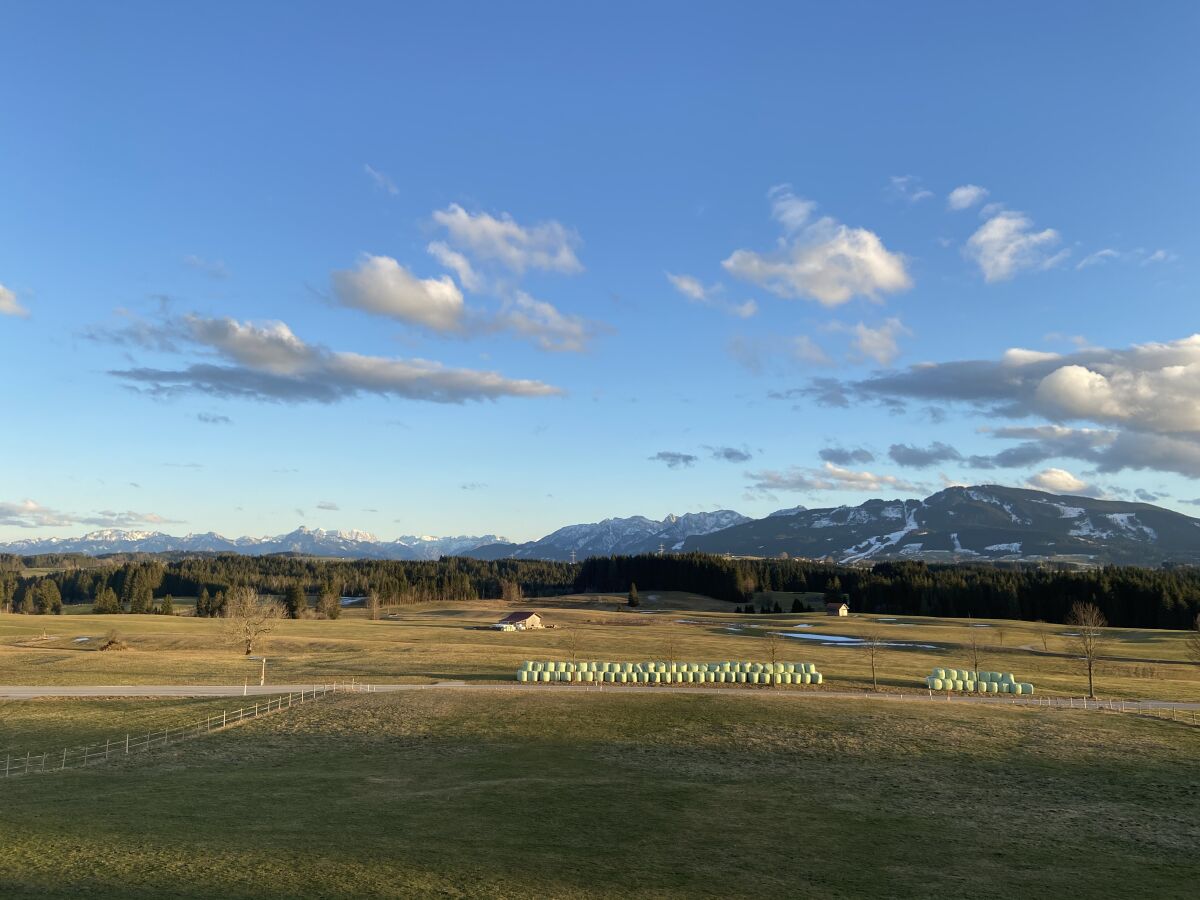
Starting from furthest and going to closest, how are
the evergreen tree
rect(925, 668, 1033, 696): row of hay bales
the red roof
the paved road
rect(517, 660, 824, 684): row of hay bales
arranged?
the evergreen tree
the red roof
rect(517, 660, 824, 684): row of hay bales
rect(925, 668, 1033, 696): row of hay bales
the paved road

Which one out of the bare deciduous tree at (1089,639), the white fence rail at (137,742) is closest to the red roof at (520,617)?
the white fence rail at (137,742)

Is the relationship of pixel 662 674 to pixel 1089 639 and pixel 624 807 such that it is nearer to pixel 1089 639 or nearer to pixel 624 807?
pixel 624 807

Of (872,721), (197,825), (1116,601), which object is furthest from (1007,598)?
(197,825)

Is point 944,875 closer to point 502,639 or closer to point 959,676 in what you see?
point 959,676

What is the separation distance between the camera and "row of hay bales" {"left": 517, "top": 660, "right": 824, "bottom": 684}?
76688mm

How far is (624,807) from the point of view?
119 ft

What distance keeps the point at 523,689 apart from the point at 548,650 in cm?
3769

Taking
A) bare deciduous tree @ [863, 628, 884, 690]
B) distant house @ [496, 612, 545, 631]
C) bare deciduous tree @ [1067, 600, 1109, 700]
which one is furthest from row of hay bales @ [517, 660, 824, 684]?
distant house @ [496, 612, 545, 631]

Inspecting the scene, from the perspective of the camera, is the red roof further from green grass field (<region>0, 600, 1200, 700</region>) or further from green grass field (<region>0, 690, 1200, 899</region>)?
green grass field (<region>0, 690, 1200, 899</region>)

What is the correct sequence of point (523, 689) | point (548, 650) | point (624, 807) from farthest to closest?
point (548, 650) → point (523, 689) → point (624, 807)

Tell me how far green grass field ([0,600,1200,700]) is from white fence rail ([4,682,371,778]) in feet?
50.4

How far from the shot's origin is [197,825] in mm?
32562

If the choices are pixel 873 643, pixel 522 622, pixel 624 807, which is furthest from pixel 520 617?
pixel 624 807

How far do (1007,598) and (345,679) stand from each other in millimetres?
166278
